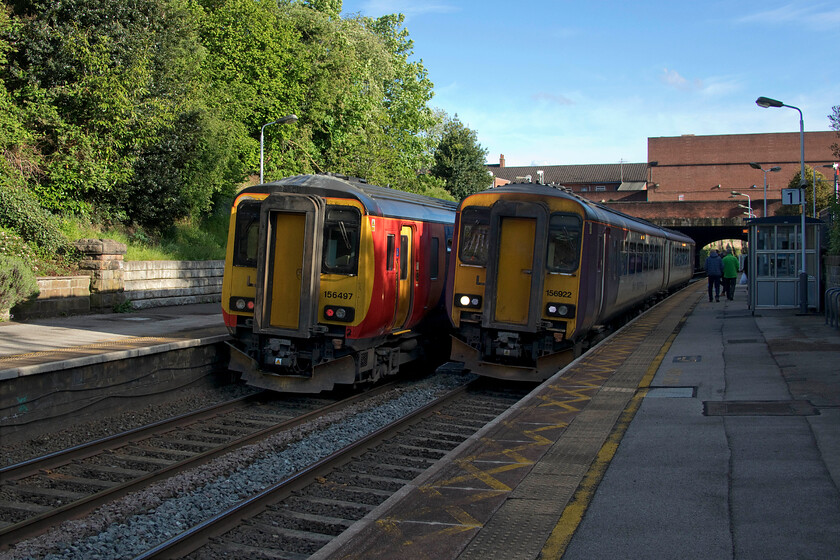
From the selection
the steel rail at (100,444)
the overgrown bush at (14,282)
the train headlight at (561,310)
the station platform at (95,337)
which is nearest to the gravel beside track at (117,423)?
the steel rail at (100,444)

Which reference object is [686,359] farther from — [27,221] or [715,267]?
[715,267]

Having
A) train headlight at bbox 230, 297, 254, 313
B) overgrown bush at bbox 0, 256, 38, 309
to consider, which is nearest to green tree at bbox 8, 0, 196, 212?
overgrown bush at bbox 0, 256, 38, 309

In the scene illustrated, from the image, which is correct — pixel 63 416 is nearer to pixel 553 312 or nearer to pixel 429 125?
pixel 553 312

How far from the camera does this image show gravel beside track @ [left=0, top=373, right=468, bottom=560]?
5980mm

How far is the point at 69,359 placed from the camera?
998cm

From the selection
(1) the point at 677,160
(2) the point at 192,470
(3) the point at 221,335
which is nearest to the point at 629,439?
(2) the point at 192,470

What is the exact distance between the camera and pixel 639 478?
19.9 ft

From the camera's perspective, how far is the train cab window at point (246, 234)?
11617 mm

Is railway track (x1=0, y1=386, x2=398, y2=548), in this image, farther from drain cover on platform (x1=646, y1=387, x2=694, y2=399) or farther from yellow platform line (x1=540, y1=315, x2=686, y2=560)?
drain cover on platform (x1=646, y1=387, x2=694, y2=399)

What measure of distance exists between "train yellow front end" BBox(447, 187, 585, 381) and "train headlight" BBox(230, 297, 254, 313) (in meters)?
3.21

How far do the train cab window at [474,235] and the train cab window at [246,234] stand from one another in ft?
10.8

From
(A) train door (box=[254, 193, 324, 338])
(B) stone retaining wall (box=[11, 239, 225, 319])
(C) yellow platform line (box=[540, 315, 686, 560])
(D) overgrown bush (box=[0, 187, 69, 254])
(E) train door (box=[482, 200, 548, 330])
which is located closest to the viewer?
(C) yellow platform line (box=[540, 315, 686, 560])

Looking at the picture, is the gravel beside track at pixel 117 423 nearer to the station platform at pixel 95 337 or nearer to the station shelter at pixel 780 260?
the station platform at pixel 95 337

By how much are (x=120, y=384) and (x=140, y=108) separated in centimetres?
1149
